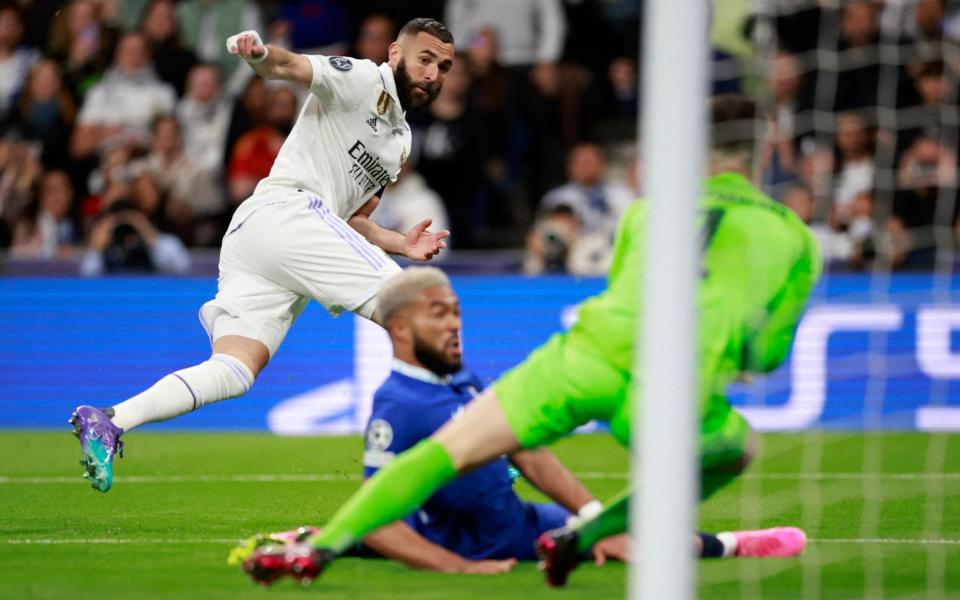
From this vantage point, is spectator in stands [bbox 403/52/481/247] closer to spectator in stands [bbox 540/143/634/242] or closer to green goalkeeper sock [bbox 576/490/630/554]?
spectator in stands [bbox 540/143/634/242]

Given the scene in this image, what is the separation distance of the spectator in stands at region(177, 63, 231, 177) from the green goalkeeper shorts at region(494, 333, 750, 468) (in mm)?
9455

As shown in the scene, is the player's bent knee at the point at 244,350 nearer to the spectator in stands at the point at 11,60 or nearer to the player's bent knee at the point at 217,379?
the player's bent knee at the point at 217,379

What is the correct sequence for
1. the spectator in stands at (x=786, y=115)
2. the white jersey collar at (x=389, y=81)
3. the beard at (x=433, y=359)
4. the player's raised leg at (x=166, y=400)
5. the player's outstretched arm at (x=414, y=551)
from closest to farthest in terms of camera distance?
the player's outstretched arm at (x=414, y=551)
the beard at (x=433, y=359)
the player's raised leg at (x=166, y=400)
the white jersey collar at (x=389, y=81)
the spectator in stands at (x=786, y=115)

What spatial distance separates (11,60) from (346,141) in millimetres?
8421

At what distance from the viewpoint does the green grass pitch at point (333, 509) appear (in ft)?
17.8

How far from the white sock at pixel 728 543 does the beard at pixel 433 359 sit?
1.20 meters

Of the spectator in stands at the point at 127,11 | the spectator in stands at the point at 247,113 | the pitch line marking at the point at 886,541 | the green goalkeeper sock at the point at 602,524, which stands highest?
the spectator in stands at the point at 127,11

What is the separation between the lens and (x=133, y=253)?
12.7 m

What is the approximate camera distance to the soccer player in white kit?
701cm

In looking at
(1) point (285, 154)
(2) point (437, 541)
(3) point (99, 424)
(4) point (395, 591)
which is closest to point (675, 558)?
(4) point (395, 591)

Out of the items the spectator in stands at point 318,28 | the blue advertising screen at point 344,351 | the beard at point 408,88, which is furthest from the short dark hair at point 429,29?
the spectator in stands at point 318,28

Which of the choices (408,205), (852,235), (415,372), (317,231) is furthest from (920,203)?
(415,372)

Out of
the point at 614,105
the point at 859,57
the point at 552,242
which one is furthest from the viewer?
the point at 614,105

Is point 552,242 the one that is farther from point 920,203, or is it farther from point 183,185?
point 183,185
